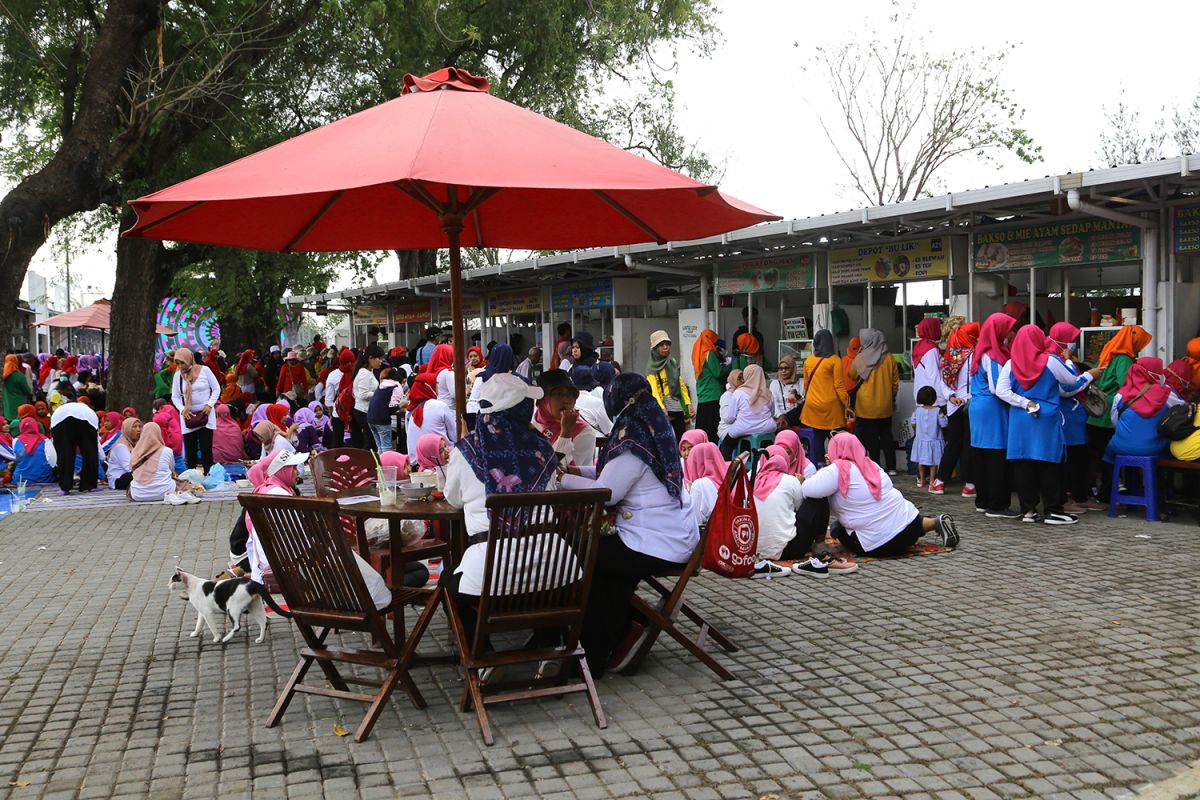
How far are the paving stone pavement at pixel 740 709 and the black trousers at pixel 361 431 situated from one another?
6.78m

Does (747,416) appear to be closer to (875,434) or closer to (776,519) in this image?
(875,434)

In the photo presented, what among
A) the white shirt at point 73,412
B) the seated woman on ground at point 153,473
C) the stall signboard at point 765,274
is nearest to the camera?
the seated woman on ground at point 153,473

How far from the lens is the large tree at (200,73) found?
11922mm

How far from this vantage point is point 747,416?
10.7 metres

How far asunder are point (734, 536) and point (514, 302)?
1529 cm

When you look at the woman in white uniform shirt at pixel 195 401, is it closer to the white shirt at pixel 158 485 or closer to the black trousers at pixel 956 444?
the white shirt at pixel 158 485

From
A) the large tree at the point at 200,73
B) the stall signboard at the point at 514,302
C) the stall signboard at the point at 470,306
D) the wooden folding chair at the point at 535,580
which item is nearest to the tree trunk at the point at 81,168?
the large tree at the point at 200,73

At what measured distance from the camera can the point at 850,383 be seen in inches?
439

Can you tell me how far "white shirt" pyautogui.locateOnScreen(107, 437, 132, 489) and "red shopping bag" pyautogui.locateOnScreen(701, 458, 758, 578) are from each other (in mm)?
9309

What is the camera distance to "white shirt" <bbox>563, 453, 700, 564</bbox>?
464 cm

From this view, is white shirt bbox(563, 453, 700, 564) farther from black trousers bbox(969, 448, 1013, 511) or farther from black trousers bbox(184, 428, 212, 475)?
black trousers bbox(184, 428, 212, 475)

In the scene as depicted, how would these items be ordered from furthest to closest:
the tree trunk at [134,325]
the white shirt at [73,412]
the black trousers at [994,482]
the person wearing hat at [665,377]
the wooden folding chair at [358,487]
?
the tree trunk at [134,325]
the white shirt at [73,412]
the person wearing hat at [665,377]
the black trousers at [994,482]
the wooden folding chair at [358,487]

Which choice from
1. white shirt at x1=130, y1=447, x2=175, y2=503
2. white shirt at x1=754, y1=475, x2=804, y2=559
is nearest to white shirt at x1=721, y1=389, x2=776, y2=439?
white shirt at x1=754, y1=475, x2=804, y2=559

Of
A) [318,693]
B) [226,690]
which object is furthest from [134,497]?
[318,693]
